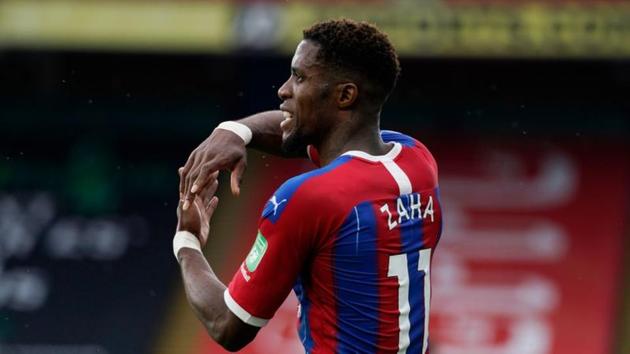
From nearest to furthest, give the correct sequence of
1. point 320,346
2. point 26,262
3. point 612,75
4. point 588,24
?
point 320,346, point 588,24, point 26,262, point 612,75

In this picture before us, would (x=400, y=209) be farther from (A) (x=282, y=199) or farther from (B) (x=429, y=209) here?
(A) (x=282, y=199)

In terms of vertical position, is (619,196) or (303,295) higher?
(303,295)

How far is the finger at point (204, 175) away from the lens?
379cm

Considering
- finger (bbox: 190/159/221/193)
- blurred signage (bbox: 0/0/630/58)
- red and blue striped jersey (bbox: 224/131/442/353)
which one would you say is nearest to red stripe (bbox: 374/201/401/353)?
red and blue striped jersey (bbox: 224/131/442/353)

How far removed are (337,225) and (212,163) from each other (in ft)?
1.75

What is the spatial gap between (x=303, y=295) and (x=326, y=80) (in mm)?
615

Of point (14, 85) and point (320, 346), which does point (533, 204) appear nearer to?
point (14, 85)

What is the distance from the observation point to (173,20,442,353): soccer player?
3.54 meters

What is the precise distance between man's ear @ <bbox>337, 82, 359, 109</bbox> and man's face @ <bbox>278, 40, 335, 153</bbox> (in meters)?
0.02

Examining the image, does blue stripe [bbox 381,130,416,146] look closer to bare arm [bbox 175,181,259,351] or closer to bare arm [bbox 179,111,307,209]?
bare arm [bbox 179,111,307,209]

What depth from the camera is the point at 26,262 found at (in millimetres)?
11531

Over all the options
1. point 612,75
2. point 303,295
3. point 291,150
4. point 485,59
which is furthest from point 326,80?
point 612,75

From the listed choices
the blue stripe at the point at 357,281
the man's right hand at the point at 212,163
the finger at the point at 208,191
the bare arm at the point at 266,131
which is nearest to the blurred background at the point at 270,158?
the bare arm at the point at 266,131

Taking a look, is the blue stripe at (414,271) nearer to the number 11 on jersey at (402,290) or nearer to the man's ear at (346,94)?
the number 11 on jersey at (402,290)
